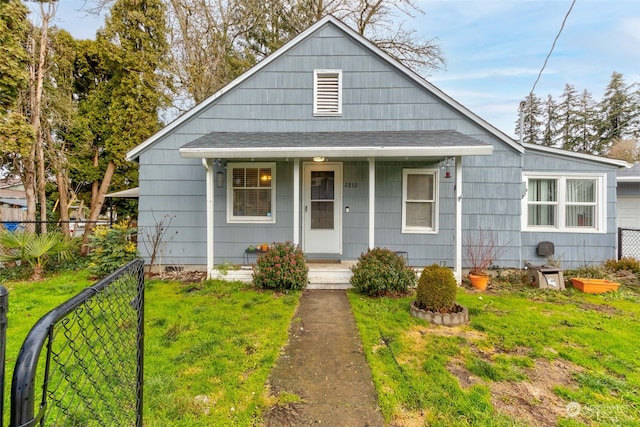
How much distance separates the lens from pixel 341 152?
219 inches

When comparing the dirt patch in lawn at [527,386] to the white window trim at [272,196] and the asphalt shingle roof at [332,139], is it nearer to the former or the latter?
the asphalt shingle roof at [332,139]

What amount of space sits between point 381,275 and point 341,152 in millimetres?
2426

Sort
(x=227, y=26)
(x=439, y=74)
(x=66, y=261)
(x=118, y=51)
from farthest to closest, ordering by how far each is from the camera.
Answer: (x=227, y=26) < (x=439, y=74) < (x=118, y=51) < (x=66, y=261)

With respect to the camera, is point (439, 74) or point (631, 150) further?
point (631, 150)

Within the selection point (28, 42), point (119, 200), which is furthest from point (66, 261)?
point (119, 200)

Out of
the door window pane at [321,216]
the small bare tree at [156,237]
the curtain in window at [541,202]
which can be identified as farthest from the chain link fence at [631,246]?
the small bare tree at [156,237]

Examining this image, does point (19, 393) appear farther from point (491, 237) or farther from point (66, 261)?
point (66, 261)

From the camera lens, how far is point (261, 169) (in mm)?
6844

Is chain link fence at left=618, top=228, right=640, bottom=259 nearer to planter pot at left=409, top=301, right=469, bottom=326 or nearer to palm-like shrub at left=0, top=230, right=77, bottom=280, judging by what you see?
planter pot at left=409, top=301, right=469, bottom=326

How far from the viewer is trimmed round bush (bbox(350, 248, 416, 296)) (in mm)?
5215

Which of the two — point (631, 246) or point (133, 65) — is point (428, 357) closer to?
point (631, 246)

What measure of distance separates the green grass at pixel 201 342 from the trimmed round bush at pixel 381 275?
125 cm

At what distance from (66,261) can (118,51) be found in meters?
6.61

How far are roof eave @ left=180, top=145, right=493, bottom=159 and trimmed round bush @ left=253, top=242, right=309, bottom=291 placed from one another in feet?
6.09
